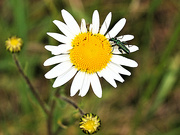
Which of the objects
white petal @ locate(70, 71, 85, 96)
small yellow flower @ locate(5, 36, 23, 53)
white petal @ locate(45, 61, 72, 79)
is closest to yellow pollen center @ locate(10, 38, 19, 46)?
small yellow flower @ locate(5, 36, 23, 53)

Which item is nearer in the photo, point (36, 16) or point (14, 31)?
point (14, 31)

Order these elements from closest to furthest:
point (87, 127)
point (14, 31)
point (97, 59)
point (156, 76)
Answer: point (87, 127) < point (97, 59) < point (156, 76) < point (14, 31)

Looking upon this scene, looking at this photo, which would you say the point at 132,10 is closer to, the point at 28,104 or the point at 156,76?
the point at 156,76

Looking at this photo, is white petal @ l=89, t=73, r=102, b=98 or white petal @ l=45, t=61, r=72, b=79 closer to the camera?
white petal @ l=45, t=61, r=72, b=79

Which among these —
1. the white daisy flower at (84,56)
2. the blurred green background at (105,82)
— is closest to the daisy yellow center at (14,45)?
the white daisy flower at (84,56)

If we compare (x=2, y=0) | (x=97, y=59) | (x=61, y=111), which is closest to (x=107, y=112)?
(x=61, y=111)

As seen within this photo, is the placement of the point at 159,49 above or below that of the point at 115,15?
below

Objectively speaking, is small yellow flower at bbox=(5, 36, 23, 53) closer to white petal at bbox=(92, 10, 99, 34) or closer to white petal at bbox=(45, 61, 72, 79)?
white petal at bbox=(45, 61, 72, 79)

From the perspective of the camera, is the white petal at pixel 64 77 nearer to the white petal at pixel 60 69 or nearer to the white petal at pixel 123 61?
the white petal at pixel 60 69
